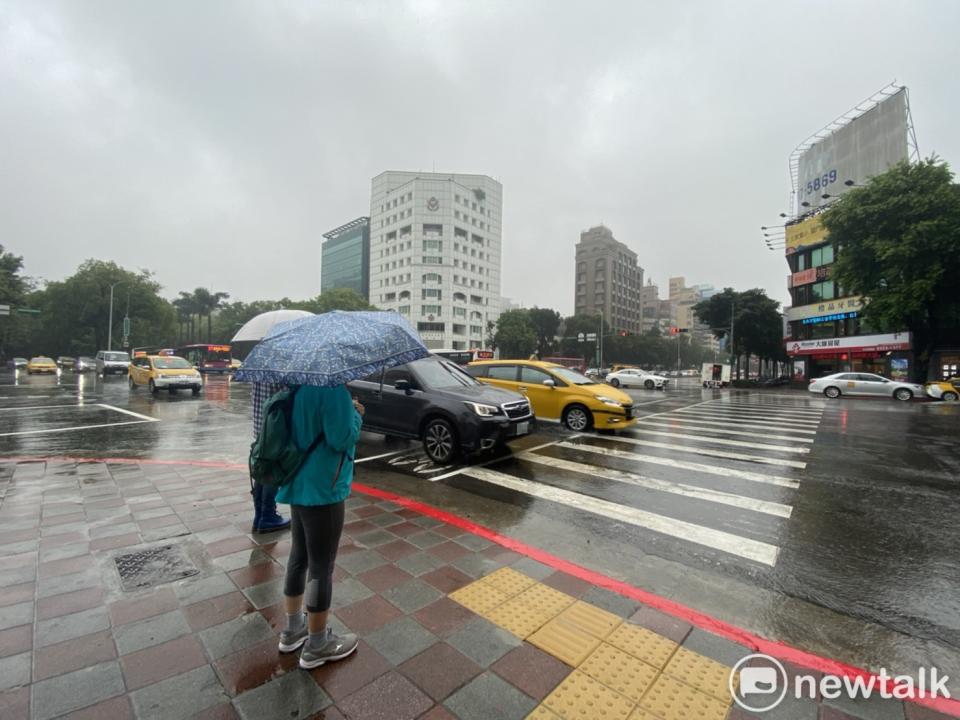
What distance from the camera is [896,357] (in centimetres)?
3194

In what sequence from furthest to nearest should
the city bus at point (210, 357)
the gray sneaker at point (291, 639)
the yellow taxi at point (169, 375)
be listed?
1. the city bus at point (210, 357)
2. the yellow taxi at point (169, 375)
3. the gray sneaker at point (291, 639)

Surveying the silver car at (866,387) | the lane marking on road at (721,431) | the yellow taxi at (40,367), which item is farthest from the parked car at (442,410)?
the yellow taxi at (40,367)

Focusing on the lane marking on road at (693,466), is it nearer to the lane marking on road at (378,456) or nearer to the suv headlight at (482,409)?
the suv headlight at (482,409)

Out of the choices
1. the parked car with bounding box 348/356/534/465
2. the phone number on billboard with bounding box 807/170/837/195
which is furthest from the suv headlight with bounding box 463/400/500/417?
the phone number on billboard with bounding box 807/170/837/195

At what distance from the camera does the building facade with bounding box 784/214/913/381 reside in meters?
33.3

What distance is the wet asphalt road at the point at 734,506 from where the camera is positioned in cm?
305

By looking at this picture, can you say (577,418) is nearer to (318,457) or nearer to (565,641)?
(565,641)

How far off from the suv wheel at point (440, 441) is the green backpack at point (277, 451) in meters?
4.58

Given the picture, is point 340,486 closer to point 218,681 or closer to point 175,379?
point 218,681

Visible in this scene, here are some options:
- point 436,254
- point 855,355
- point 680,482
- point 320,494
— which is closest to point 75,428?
point 320,494

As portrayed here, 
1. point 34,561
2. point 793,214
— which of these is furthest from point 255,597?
point 793,214

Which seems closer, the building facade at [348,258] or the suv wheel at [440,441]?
the suv wheel at [440,441]

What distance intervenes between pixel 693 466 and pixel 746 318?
44372 mm

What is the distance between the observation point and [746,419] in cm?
1318
